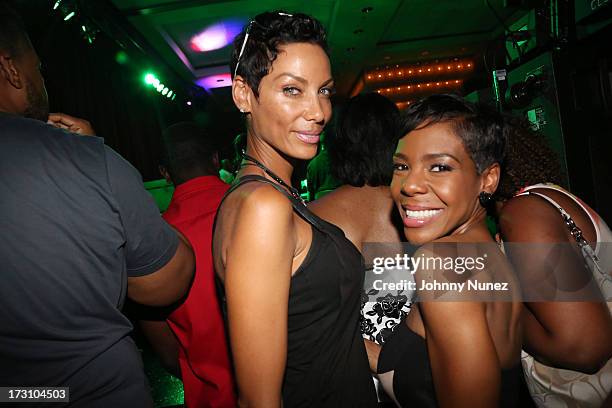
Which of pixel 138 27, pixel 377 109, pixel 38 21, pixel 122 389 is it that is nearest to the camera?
pixel 122 389

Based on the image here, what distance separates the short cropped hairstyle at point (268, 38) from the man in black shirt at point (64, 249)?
0.48 meters

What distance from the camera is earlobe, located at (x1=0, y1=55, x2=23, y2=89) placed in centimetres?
110

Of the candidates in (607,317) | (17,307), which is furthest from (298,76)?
(607,317)

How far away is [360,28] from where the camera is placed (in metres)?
7.20

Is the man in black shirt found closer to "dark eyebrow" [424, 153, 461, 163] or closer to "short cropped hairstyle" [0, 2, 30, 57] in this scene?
"short cropped hairstyle" [0, 2, 30, 57]

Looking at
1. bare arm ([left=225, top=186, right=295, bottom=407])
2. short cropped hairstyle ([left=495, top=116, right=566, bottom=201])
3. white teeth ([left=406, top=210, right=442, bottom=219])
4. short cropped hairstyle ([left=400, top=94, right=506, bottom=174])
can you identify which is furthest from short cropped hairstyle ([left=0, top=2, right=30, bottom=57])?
short cropped hairstyle ([left=495, top=116, right=566, bottom=201])

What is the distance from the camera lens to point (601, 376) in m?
1.40

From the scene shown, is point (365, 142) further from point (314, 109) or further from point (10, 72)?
point (10, 72)

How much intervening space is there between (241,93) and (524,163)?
1255 mm

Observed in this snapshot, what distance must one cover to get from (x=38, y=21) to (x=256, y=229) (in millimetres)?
3938

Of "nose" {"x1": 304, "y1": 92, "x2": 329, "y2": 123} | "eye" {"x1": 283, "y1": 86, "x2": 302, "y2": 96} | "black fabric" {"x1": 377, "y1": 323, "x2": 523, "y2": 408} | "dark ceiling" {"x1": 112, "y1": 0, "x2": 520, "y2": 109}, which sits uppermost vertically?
"dark ceiling" {"x1": 112, "y1": 0, "x2": 520, "y2": 109}

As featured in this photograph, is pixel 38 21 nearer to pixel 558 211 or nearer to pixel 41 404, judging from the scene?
pixel 41 404

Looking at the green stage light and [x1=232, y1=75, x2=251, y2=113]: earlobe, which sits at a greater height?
the green stage light

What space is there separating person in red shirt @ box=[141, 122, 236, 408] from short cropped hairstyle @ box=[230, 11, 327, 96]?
0.71 meters
